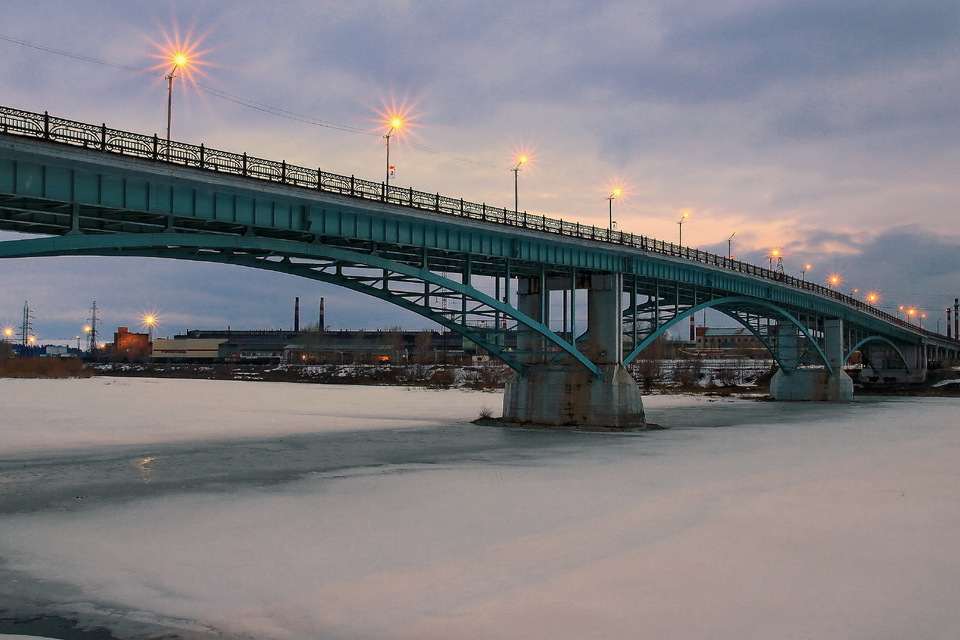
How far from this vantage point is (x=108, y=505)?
19.8 metres

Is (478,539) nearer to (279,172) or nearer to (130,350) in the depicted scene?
(279,172)

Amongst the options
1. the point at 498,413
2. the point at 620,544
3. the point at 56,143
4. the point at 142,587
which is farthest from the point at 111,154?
the point at 498,413

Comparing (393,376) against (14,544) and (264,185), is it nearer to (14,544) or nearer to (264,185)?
(264,185)

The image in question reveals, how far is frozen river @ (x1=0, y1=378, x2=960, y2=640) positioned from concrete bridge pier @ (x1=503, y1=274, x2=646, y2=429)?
9796 millimetres

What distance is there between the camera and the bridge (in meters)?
25.3

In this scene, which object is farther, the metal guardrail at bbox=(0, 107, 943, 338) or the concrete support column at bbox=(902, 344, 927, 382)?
the concrete support column at bbox=(902, 344, 927, 382)

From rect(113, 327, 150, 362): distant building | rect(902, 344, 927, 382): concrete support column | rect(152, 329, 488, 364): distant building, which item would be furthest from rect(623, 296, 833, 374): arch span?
rect(113, 327, 150, 362): distant building

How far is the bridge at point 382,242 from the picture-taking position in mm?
25297

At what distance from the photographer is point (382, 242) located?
35.7 metres

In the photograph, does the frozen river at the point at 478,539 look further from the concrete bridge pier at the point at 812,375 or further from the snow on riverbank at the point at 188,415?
the concrete bridge pier at the point at 812,375

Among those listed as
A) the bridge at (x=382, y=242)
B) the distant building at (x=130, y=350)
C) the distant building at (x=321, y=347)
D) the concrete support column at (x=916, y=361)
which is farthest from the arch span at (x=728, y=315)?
the distant building at (x=130, y=350)

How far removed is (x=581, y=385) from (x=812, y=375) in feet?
160

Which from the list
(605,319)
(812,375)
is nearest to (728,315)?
(812,375)

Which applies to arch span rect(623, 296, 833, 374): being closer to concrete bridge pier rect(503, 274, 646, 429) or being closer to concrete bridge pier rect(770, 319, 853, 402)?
concrete bridge pier rect(770, 319, 853, 402)
